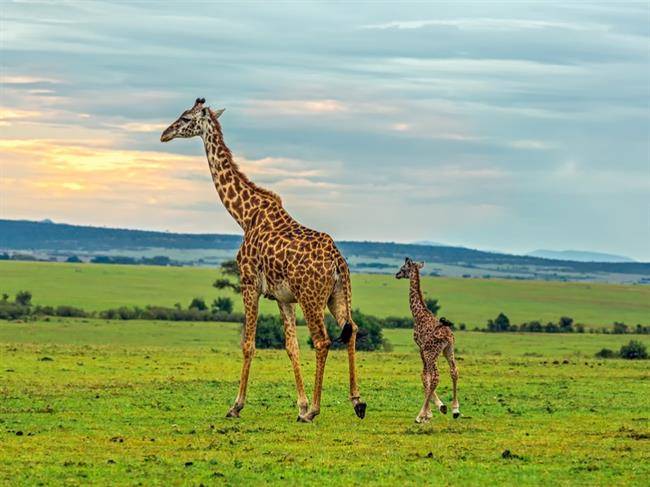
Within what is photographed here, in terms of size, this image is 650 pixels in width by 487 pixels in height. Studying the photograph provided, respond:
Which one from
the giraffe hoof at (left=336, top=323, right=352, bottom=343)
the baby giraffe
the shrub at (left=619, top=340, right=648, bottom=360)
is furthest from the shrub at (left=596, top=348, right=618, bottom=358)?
the giraffe hoof at (left=336, top=323, right=352, bottom=343)

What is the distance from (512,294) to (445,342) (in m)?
103

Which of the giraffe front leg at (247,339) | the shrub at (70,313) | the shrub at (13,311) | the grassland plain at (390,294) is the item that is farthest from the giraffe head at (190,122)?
the grassland plain at (390,294)

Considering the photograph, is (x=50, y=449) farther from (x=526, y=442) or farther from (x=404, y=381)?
(x=404, y=381)

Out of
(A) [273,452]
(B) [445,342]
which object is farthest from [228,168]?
(A) [273,452]

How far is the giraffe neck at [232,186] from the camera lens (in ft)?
69.2

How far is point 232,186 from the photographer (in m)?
21.5

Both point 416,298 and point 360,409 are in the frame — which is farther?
point 416,298

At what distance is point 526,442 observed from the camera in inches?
670

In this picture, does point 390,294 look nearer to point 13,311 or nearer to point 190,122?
point 13,311

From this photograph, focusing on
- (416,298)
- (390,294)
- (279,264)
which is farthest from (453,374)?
(390,294)

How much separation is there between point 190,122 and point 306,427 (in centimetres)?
597

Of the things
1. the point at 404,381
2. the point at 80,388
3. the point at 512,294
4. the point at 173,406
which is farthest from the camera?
the point at 512,294

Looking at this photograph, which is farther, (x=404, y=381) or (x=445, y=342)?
(x=404, y=381)

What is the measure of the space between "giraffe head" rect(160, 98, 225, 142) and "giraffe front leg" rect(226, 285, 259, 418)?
10.1 ft
